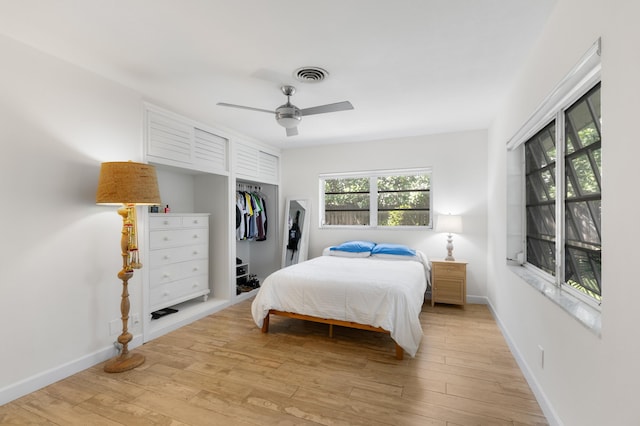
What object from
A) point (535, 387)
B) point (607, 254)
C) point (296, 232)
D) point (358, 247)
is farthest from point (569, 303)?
point (296, 232)

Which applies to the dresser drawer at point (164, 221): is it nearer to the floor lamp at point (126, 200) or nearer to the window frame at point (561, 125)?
the floor lamp at point (126, 200)

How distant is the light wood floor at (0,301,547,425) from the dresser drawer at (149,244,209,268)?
A: 0.91 metres

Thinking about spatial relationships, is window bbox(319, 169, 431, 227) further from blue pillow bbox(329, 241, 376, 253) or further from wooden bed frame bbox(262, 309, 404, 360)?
wooden bed frame bbox(262, 309, 404, 360)

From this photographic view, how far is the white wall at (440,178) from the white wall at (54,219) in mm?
3225

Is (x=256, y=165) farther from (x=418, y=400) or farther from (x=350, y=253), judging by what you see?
(x=418, y=400)

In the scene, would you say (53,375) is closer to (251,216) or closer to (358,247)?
(251,216)

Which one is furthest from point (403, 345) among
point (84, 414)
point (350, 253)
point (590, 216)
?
point (84, 414)

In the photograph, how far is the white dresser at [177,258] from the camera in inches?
138

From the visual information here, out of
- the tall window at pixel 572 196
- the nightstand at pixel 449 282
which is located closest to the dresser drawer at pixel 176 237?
the nightstand at pixel 449 282

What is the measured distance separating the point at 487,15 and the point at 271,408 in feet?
9.66

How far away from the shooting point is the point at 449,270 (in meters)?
4.10

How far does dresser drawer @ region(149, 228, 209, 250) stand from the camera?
137 inches

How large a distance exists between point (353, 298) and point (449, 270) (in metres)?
1.94

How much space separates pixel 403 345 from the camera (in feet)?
8.51
